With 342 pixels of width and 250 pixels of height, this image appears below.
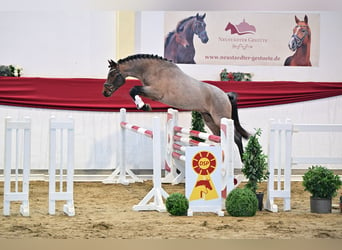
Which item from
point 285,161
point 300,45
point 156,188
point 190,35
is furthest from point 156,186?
point 300,45

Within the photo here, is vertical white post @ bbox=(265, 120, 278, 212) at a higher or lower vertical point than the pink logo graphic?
lower

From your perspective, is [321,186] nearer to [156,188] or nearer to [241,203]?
[241,203]

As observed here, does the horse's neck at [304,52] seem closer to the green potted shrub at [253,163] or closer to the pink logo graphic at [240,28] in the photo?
the pink logo graphic at [240,28]

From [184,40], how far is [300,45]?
1.61 m

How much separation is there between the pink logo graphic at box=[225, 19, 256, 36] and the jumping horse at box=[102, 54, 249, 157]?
2.42 metres

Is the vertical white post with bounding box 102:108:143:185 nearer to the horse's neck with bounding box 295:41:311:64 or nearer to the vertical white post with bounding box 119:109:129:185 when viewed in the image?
the vertical white post with bounding box 119:109:129:185

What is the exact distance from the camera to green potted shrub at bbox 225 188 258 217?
4438 millimetres

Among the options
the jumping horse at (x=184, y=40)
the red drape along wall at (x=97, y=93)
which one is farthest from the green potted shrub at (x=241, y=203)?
the jumping horse at (x=184, y=40)

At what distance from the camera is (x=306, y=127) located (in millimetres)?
5059

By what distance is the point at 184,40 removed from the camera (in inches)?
334

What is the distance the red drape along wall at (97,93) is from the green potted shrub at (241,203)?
282cm

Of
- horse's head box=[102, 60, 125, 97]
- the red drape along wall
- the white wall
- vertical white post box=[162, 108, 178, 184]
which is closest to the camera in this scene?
horse's head box=[102, 60, 125, 97]

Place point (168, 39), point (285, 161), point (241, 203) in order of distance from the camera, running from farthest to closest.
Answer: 1. point (168, 39)
2. point (285, 161)
3. point (241, 203)

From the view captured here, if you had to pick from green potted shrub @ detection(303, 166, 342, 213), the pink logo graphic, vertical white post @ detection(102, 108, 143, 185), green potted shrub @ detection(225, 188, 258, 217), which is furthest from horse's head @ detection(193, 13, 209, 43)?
green potted shrub @ detection(225, 188, 258, 217)
